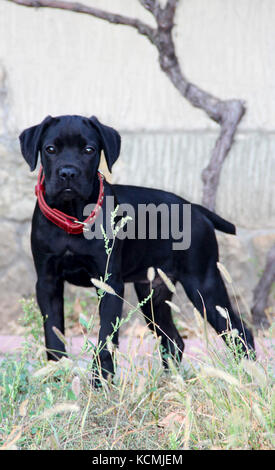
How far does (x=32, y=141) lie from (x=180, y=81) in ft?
7.86

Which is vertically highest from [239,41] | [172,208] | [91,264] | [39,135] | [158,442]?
[239,41]

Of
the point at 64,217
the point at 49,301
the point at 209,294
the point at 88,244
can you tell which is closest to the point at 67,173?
the point at 64,217

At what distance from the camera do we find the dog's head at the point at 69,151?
3324 millimetres

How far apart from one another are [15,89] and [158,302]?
2.50m

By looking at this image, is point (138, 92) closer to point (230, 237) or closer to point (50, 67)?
point (50, 67)

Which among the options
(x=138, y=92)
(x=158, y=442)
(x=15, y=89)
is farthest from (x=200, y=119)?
(x=158, y=442)

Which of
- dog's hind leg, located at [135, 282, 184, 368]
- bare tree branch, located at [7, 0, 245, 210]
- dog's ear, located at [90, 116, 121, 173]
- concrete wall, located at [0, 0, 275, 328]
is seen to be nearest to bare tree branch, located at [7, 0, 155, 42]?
bare tree branch, located at [7, 0, 245, 210]

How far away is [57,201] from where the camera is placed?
3.46m

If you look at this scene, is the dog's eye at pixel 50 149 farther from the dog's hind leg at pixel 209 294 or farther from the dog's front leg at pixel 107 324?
the dog's hind leg at pixel 209 294

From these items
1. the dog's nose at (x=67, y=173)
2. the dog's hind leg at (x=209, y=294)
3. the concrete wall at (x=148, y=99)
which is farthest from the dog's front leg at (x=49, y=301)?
the concrete wall at (x=148, y=99)

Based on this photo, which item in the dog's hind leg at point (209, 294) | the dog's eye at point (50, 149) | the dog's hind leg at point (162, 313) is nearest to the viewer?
the dog's eye at point (50, 149)

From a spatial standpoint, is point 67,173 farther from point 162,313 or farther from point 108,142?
point 162,313

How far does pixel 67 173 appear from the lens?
3.28 m

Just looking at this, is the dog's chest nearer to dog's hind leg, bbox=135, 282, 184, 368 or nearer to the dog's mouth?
the dog's mouth
